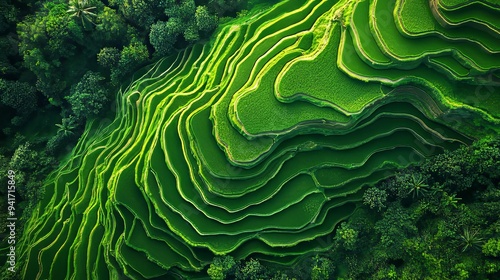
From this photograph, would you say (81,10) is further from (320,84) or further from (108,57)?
(320,84)

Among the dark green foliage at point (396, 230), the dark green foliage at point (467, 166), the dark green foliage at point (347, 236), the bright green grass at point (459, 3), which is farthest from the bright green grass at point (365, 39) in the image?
the dark green foliage at point (347, 236)

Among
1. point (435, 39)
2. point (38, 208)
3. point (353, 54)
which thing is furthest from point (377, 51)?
point (38, 208)

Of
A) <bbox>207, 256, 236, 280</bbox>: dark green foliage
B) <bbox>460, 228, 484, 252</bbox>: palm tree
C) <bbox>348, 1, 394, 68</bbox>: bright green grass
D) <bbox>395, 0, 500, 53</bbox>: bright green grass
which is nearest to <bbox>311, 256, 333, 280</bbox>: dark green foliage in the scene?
<bbox>207, 256, 236, 280</bbox>: dark green foliage

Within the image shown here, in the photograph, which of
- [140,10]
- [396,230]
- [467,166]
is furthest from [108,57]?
[467,166]

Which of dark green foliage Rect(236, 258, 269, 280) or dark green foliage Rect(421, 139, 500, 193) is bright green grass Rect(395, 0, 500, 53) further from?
dark green foliage Rect(236, 258, 269, 280)

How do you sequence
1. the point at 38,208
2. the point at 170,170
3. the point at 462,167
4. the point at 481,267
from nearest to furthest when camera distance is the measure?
the point at 481,267 → the point at 462,167 → the point at 170,170 → the point at 38,208

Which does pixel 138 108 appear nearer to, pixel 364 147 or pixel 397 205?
pixel 364 147

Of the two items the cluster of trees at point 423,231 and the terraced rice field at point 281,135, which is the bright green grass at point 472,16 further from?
the cluster of trees at point 423,231
